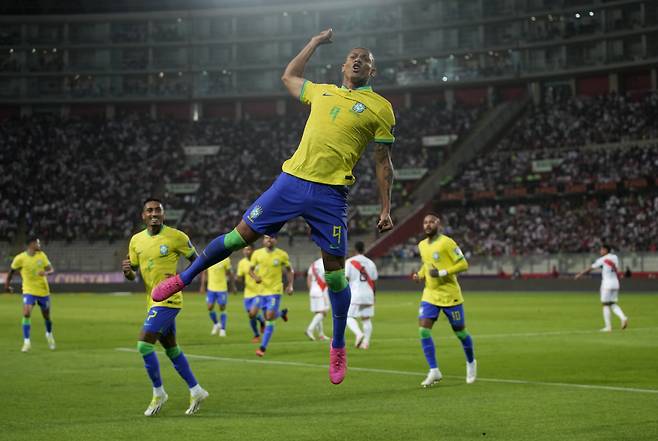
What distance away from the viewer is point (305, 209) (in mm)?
9195

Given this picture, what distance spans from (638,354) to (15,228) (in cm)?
6061

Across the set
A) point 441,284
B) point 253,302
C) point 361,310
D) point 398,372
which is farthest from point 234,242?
point 253,302

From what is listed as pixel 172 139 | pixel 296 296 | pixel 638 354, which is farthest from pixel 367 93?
pixel 172 139

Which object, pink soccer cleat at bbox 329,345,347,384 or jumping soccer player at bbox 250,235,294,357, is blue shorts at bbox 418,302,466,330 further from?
jumping soccer player at bbox 250,235,294,357

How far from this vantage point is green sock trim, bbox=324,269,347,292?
30.8 feet

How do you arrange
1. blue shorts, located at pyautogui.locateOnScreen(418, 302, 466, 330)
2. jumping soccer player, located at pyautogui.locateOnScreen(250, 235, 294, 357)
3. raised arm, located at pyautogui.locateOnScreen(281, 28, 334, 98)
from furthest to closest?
jumping soccer player, located at pyautogui.locateOnScreen(250, 235, 294, 357) < blue shorts, located at pyautogui.locateOnScreen(418, 302, 466, 330) < raised arm, located at pyautogui.locateOnScreen(281, 28, 334, 98)

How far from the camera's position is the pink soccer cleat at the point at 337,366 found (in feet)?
30.7

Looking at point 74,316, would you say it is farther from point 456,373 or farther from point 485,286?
point 485,286

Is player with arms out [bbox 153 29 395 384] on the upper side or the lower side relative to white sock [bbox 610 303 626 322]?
upper

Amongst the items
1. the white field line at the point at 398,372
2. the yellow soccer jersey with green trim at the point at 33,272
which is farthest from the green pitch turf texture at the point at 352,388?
A: the yellow soccer jersey with green trim at the point at 33,272

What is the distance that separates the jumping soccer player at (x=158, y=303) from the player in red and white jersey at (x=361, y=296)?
1044 cm

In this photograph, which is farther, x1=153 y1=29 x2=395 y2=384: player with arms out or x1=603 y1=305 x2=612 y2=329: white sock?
x1=603 y1=305 x2=612 y2=329: white sock

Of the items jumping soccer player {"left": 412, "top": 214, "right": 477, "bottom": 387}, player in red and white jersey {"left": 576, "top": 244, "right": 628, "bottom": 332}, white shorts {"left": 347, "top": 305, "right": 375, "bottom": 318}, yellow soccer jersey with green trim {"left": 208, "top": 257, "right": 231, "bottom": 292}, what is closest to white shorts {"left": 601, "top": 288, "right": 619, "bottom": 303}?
player in red and white jersey {"left": 576, "top": 244, "right": 628, "bottom": 332}

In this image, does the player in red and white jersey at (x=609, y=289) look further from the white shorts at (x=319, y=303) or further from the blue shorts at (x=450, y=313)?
the blue shorts at (x=450, y=313)
